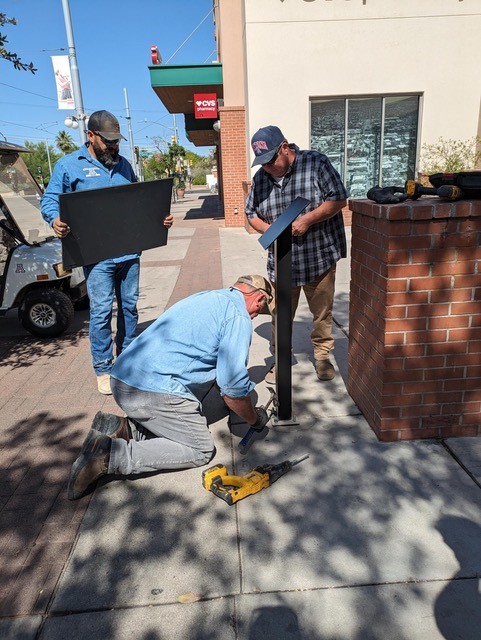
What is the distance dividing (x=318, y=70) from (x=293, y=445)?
10.3m

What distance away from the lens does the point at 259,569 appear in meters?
2.14

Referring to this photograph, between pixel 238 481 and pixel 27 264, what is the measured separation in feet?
12.0

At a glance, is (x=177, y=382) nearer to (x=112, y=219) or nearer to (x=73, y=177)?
(x=112, y=219)

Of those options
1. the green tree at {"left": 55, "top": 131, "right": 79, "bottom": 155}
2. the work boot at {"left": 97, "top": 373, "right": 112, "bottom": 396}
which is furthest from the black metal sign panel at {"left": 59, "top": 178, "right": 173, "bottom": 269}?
the green tree at {"left": 55, "top": 131, "right": 79, "bottom": 155}

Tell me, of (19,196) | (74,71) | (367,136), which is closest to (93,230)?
(19,196)

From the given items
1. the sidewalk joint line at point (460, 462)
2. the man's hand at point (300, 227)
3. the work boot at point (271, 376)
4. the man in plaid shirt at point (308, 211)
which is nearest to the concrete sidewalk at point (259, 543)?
the sidewalk joint line at point (460, 462)

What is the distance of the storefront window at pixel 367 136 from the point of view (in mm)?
11578

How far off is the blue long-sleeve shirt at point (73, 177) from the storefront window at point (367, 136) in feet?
29.6

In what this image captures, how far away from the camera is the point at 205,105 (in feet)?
51.6

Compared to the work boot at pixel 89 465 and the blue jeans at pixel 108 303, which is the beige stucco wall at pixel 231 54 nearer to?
the blue jeans at pixel 108 303

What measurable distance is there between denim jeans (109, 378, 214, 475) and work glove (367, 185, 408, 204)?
5.05 feet

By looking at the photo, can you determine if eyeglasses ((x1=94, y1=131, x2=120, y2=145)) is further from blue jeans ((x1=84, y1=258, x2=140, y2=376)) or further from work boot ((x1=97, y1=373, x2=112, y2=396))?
work boot ((x1=97, y1=373, x2=112, y2=396))

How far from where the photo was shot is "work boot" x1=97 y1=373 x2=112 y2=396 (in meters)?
3.97

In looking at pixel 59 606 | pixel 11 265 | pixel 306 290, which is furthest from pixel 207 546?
pixel 11 265
